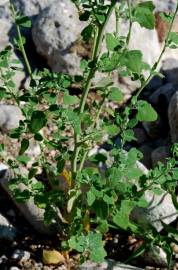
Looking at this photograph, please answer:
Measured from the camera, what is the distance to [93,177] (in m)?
3.01

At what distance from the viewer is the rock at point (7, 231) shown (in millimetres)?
3885

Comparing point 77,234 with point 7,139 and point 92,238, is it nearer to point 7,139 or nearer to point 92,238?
point 92,238

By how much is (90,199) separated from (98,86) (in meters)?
0.59

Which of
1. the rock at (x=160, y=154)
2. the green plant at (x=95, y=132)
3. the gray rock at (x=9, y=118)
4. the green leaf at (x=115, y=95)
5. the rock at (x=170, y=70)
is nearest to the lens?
the green plant at (x=95, y=132)

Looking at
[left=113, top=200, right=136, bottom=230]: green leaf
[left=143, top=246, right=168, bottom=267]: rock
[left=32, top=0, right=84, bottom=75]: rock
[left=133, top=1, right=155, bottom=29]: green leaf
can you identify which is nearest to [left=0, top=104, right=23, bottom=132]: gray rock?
[left=32, top=0, right=84, bottom=75]: rock

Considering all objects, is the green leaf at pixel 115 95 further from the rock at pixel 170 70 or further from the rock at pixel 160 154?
the rock at pixel 170 70

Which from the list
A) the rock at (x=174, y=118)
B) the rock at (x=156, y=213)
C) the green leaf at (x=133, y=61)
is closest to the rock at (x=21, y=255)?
the rock at (x=156, y=213)

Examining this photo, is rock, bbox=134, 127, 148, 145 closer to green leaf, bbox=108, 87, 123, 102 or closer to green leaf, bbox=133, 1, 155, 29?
green leaf, bbox=108, 87, 123, 102

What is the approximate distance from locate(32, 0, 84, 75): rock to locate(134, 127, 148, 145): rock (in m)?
0.70

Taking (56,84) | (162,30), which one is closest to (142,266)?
(56,84)

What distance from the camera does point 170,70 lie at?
5.31 meters

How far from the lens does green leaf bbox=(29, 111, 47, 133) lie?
9.75 ft

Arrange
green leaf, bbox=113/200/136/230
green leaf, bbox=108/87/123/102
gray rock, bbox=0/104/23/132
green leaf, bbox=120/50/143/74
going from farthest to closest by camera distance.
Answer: gray rock, bbox=0/104/23/132, green leaf, bbox=113/200/136/230, green leaf, bbox=108/87/123/102, green leaf, bbox=120/50/143/74

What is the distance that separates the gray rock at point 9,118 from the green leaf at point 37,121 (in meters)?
1.65
